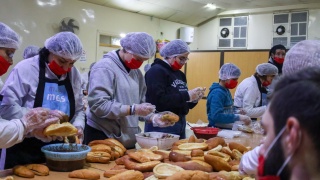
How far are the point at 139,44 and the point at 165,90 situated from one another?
0.55 meters

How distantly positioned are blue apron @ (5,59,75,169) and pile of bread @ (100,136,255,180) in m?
0.52

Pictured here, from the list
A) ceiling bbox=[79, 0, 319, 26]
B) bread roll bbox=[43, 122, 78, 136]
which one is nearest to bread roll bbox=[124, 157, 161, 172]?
bread roll bbox=[43, 122, 78, 136]

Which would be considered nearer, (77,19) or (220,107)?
(220,107)

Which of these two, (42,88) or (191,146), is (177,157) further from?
(42,88)

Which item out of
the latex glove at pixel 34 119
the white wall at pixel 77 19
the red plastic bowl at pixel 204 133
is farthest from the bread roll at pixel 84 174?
the white wall at pixel 77 19

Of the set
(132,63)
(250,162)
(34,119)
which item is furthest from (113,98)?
(250,162)

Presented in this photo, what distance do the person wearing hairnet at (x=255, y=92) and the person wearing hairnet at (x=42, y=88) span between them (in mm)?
2027

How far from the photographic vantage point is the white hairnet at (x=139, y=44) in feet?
7.57

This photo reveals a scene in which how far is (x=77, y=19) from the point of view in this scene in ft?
18.9

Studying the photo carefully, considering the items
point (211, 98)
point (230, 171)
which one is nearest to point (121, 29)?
point (211, 98)

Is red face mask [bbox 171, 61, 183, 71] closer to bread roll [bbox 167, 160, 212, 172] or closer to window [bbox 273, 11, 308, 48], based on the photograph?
bread roll [bbox 167, 160, 212, 172]

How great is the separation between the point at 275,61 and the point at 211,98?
4.87ft

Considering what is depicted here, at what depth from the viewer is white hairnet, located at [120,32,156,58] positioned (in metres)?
2.31

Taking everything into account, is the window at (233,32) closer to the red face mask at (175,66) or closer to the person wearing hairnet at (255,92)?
the person wearing hairnet at (255,92)
